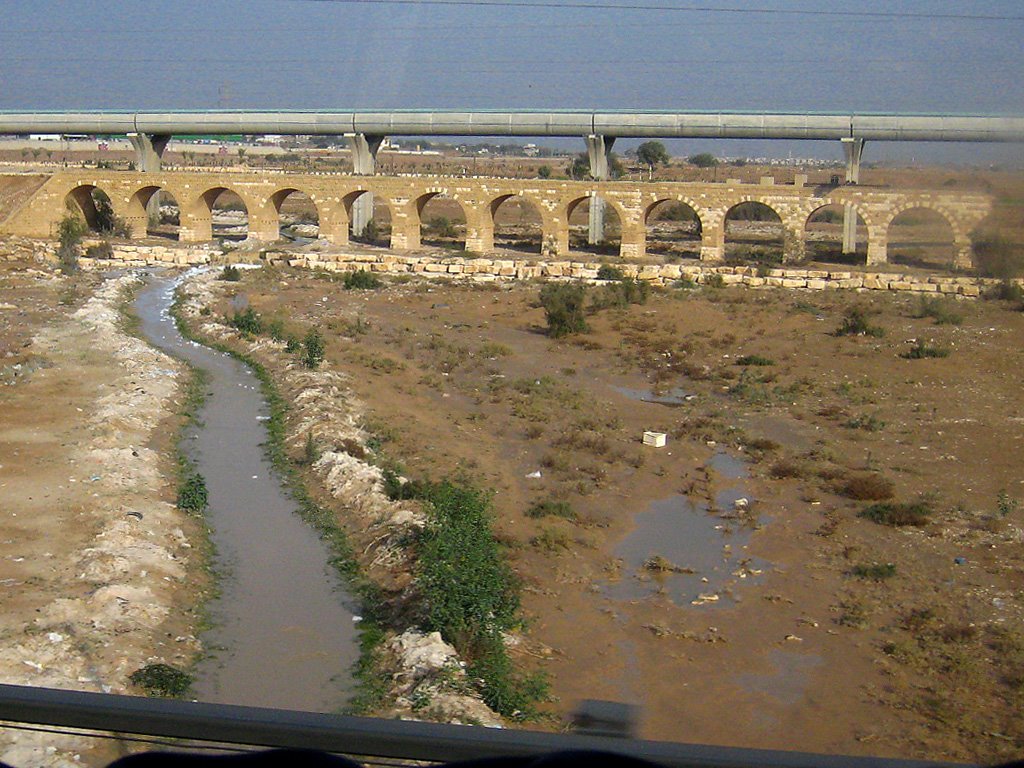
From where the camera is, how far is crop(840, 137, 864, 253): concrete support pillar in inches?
1188

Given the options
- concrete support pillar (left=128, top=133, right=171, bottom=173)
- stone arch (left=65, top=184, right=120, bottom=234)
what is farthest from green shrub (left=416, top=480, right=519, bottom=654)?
concrete support pillar (left=128, top=133, right=171, bottom=173)

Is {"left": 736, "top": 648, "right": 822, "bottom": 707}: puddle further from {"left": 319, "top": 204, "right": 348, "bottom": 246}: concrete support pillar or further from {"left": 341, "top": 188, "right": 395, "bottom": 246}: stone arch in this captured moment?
{"left": 319, "top": 204, "right": 348, "bottom": 246}: concrete support pillar

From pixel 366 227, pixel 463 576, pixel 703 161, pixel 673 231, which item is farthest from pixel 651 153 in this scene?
pixel 463 576

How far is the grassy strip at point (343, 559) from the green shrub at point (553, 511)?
1.97 m

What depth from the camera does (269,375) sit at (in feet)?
58.2

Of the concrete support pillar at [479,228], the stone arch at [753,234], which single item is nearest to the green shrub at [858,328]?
the stone arch at [753,234]

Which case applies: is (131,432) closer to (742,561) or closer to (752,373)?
(742,561)

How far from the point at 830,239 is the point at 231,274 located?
67.8 feet

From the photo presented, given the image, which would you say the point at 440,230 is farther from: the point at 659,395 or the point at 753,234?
the point at 659,395

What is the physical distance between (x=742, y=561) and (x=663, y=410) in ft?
21.9

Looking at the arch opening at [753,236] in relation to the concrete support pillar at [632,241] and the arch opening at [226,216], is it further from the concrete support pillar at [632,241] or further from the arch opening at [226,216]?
the arch opening at [226,216]

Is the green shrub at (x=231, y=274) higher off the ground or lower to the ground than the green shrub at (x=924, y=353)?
higher

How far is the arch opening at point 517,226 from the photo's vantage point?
36.3 meters

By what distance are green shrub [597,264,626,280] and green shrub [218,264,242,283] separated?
9.51 m
